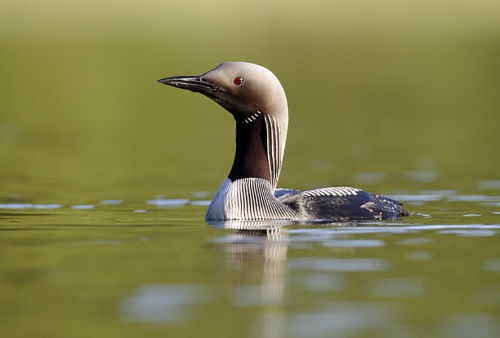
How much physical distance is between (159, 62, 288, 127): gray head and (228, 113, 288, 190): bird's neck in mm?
136

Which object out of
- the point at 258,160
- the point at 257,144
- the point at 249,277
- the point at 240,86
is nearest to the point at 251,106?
the point at 240,86

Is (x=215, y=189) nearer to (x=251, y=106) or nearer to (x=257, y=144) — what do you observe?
(x=257, y=144)

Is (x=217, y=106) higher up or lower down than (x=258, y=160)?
higher up

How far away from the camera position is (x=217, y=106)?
92.3ft

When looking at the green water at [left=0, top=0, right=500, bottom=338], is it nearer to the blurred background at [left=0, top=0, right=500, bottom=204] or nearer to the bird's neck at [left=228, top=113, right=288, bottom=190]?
the blurred background at [left=0, top=0, right=500, bottom=204]

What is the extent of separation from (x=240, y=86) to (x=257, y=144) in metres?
0.49

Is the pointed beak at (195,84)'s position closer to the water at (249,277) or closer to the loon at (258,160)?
the loon at (258,160)

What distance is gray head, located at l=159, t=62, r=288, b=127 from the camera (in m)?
10.9

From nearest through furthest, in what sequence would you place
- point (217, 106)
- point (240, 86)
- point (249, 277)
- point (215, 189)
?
point (249, 277)
point (240, 86)
point (215, 189)
point (217, 106)

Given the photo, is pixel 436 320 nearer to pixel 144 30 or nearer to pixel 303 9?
pixel 144 30

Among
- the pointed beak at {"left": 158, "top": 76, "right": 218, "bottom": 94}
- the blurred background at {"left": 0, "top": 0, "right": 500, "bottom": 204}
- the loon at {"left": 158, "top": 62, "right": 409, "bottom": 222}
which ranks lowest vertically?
the loon at {"left": 158, "top": 62, "right": 409, "bottom": 222}

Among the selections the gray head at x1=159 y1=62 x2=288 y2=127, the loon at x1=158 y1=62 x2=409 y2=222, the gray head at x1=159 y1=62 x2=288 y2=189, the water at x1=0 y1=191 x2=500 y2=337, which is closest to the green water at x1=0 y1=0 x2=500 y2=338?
the water at x1=0 y1=191 x2=500 y2=337

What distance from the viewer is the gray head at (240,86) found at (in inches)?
428

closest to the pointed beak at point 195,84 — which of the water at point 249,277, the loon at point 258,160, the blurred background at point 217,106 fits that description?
the loon at point 258,160
